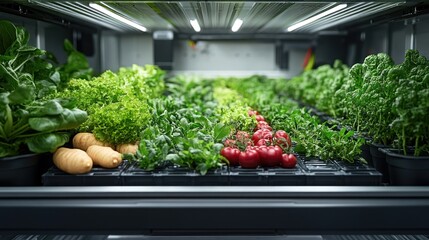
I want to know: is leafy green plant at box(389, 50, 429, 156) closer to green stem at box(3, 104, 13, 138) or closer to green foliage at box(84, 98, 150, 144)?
green foliage at box(84, 98, 150, 144)

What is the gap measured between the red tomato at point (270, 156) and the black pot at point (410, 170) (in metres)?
Result: 0.50

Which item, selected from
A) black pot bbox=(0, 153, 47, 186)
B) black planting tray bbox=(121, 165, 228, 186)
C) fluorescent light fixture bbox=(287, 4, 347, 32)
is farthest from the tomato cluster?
fluorescent light fixture bbox=(287, 4, 347, 32)

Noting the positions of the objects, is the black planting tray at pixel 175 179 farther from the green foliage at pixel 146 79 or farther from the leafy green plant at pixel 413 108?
the green foliage at pixel 146 79

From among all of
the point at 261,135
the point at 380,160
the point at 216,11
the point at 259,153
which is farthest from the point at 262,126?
the point at 216,11

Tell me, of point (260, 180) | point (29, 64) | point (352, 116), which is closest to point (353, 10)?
point (352, 116)

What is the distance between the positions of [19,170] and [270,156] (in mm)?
1113

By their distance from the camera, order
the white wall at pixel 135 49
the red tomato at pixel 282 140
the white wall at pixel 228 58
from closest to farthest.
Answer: the red tomato at pixel 282 140
the white wall at pixel 135 49
the white wall at pixel 228 58

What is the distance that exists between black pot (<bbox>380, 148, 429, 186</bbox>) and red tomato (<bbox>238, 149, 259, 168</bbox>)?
23.9 inches

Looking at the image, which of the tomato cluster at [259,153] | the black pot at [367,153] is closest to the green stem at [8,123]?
the tomato cluster at [259,153]

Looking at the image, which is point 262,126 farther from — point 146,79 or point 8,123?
point 146,79

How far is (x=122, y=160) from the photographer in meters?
2.17

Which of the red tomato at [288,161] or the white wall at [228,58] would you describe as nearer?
the red tomato at [288,161]

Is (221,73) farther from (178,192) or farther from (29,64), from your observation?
(178,192)

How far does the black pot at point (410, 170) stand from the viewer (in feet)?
6.32
